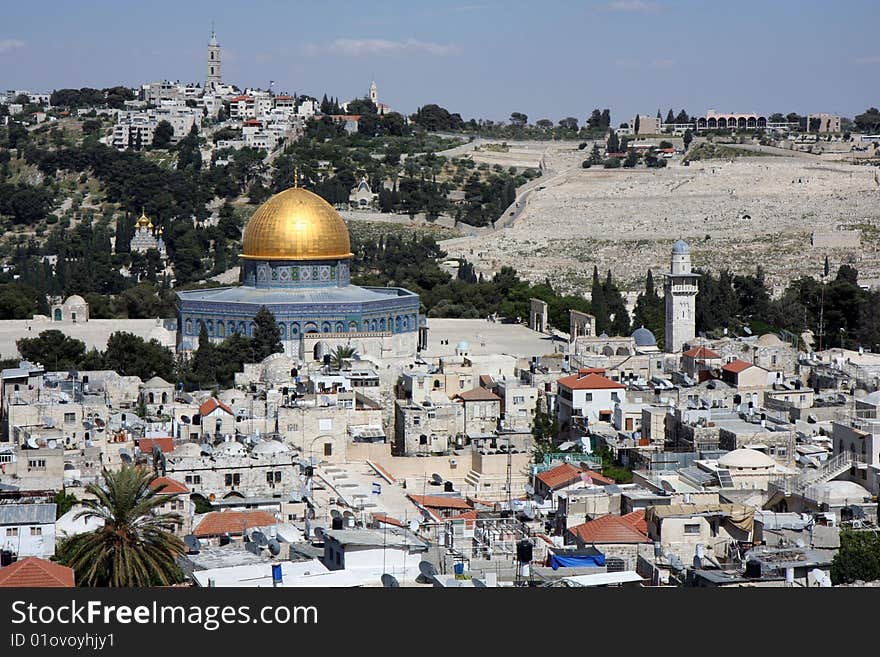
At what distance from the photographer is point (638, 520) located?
15.2 metres

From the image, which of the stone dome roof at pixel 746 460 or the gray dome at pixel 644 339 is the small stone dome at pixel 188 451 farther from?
the gray dome at pixel 644 339

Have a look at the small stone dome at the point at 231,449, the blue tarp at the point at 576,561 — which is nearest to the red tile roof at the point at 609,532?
the blue tarp at the point at 576,561

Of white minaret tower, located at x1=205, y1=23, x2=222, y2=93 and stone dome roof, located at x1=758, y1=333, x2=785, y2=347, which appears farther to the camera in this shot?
white minaret tower, located at x1=205, y1=23, x2=222, y2=93

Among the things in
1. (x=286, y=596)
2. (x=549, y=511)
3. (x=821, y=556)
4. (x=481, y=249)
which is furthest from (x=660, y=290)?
(x=286, y=596)

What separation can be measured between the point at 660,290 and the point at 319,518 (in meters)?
26.1

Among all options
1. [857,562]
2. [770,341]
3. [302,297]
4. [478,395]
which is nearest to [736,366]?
[770,341]

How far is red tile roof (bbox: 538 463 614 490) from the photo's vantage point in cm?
1750

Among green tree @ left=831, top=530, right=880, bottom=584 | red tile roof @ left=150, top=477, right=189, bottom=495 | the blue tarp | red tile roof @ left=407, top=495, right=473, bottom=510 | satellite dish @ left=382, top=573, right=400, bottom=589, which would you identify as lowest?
red tile roof @ left=407, top=495, right=473, bottom=510

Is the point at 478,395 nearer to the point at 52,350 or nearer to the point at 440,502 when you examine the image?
the point at 440,502

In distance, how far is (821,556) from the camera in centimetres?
1350

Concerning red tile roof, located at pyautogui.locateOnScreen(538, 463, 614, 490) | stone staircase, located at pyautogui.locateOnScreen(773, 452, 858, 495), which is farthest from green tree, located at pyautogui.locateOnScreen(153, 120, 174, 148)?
stone staircase, located at pyautogui.locateOnScreen(773, 452, 858, 495)

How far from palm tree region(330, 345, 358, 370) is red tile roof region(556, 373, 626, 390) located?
3.31m

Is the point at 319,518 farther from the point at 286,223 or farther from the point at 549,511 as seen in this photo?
the point at 286,223

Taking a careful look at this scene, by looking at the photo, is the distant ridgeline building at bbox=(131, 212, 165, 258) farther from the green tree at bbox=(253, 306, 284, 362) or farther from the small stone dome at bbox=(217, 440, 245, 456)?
the small stone dome at bbox=(217, 440, 245, 456)
